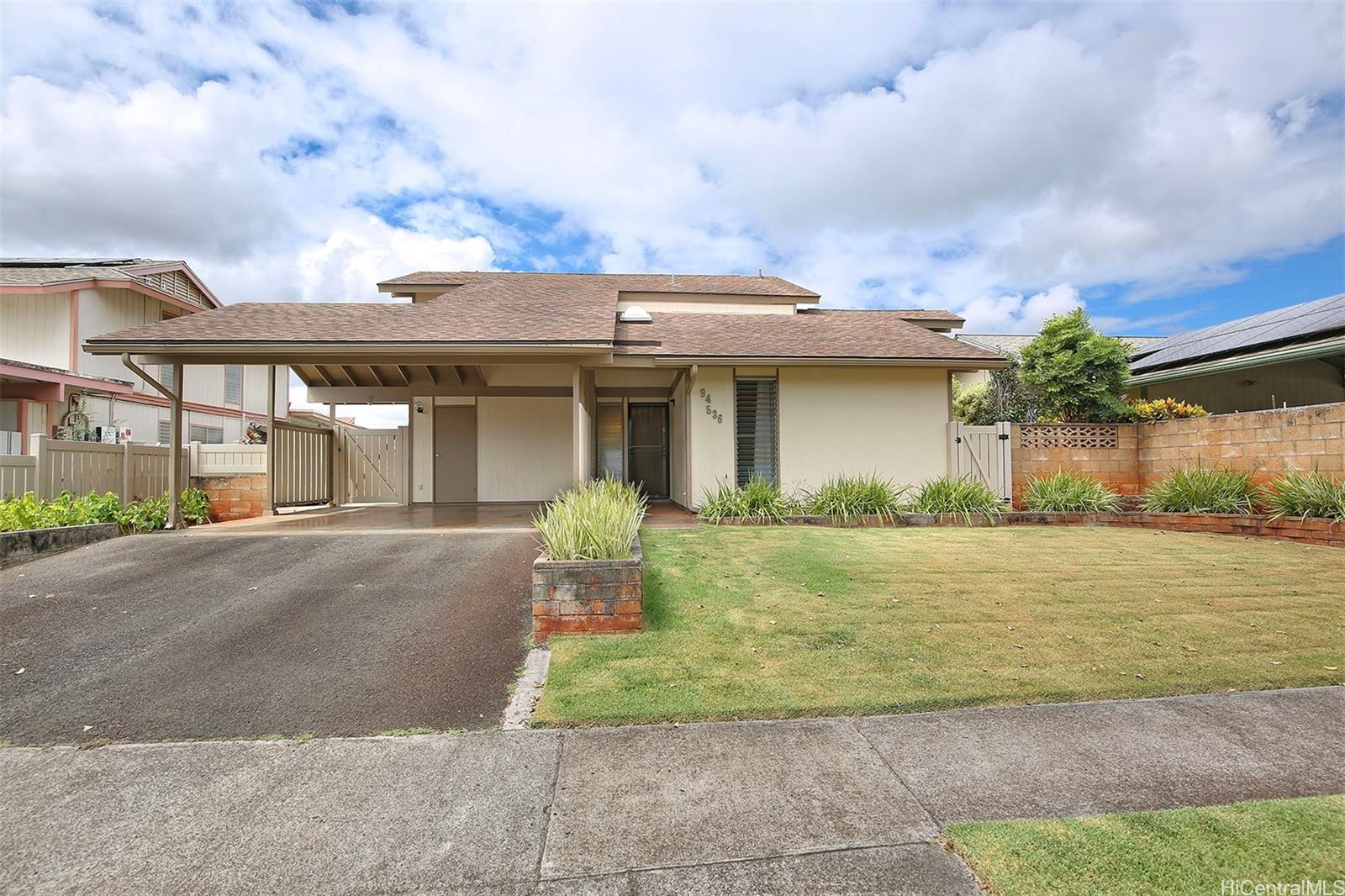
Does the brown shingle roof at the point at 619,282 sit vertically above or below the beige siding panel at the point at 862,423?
above

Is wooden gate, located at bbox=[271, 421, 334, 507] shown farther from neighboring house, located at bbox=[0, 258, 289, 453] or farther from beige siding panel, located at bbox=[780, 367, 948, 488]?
beige siding panel, located at bbox=[780, 367, 948, 488]

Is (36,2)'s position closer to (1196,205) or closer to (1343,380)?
(1343,380)

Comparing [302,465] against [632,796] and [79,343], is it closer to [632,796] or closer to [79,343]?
[79,343]

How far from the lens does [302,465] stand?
12.1m

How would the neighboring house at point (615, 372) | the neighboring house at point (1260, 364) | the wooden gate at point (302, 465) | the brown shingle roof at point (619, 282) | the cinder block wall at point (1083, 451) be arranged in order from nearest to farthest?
the neighboring house at point (615, 372) < the wooden gate at point (302, 465) < the cinder block wall at point (1083, 451) < the neighboring house at point (1260, 364) < the brown shingle roof at point (619, 282)

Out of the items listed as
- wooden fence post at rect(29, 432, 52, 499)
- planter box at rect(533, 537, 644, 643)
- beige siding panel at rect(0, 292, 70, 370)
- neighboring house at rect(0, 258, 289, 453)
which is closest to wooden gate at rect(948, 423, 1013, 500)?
planter box at rect(533, 537, 644, 643)

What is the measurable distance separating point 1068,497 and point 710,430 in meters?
6.14

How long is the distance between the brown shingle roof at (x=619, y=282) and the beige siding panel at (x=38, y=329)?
8.47 m

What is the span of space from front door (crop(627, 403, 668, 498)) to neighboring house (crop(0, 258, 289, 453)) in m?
10.4

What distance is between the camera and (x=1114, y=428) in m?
11.5

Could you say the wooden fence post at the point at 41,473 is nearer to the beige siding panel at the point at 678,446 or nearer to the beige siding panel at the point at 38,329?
the beige siding panel at the point at 678,446

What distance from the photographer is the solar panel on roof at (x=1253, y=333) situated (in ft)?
41.7

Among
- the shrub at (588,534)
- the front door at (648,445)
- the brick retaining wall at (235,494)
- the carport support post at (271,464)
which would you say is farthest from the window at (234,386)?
the shrub at (588,534)

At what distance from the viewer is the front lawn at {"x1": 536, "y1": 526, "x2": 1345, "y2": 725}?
141 inches
